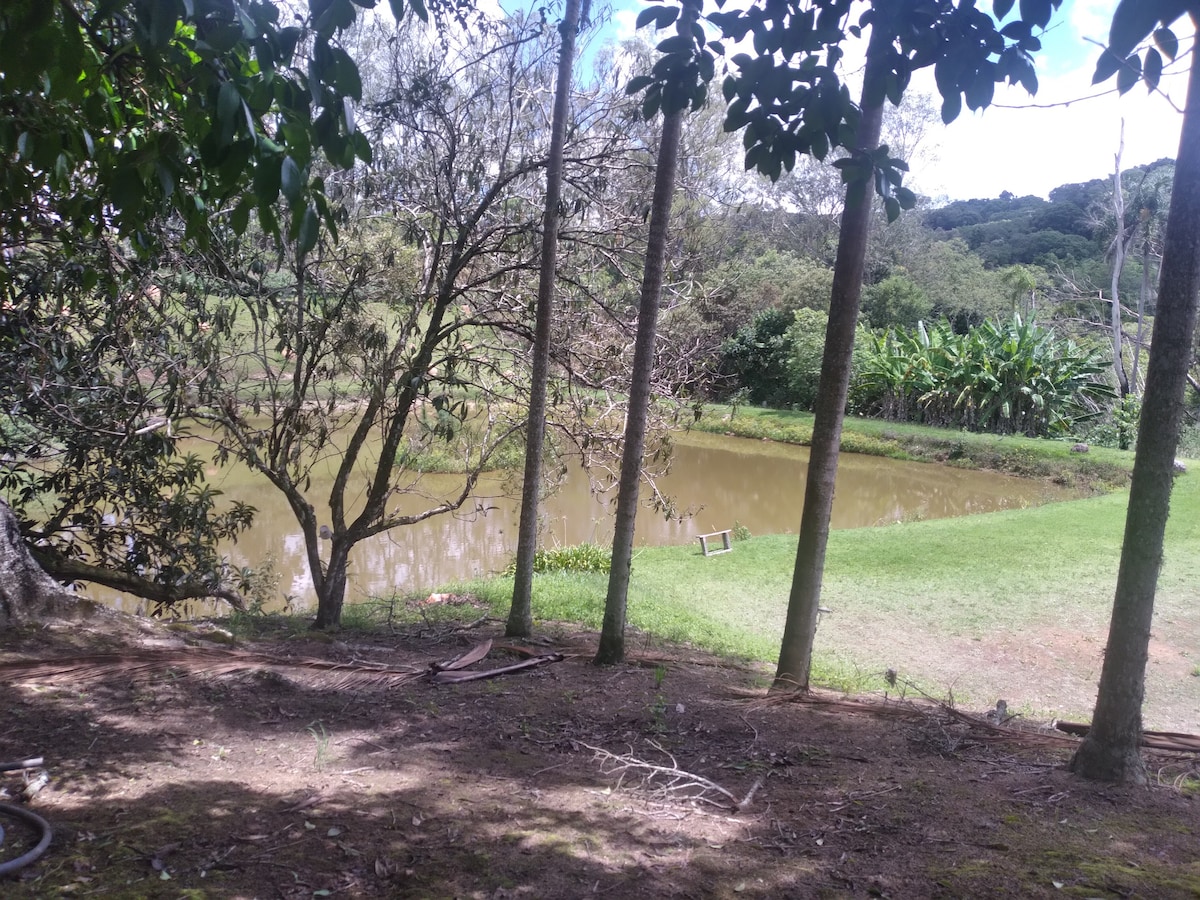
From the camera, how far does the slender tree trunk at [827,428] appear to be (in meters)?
5.05

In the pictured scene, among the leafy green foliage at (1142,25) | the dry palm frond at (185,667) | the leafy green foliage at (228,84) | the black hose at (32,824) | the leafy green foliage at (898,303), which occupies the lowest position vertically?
the dry palm frond at (185,667)

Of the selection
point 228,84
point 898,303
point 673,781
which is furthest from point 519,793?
point 898,303

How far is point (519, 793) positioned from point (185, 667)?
2271 millimetres

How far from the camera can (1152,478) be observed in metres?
3.42

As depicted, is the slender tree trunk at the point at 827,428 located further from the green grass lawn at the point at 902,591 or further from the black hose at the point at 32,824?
the black hose at the point at 32,824

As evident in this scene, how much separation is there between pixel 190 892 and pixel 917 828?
7.70 ft

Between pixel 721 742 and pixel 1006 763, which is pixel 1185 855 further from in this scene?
pixel 721 742

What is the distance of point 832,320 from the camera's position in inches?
204

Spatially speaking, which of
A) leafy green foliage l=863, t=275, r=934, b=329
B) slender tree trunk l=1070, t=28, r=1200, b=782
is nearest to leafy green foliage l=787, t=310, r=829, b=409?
leafy green foliage l=863, t=275, r=934, b=329

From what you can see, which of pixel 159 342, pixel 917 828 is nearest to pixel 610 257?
pixel 159 342

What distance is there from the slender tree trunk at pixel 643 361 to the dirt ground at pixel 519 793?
977mm

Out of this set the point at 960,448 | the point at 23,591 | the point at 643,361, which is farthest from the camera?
the point at 960,448

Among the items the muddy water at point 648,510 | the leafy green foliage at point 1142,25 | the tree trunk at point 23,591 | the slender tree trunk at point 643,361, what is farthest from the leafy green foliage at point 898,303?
the leafy green foliage at point 1142,25

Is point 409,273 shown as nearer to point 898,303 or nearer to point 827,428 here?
point 827,428
